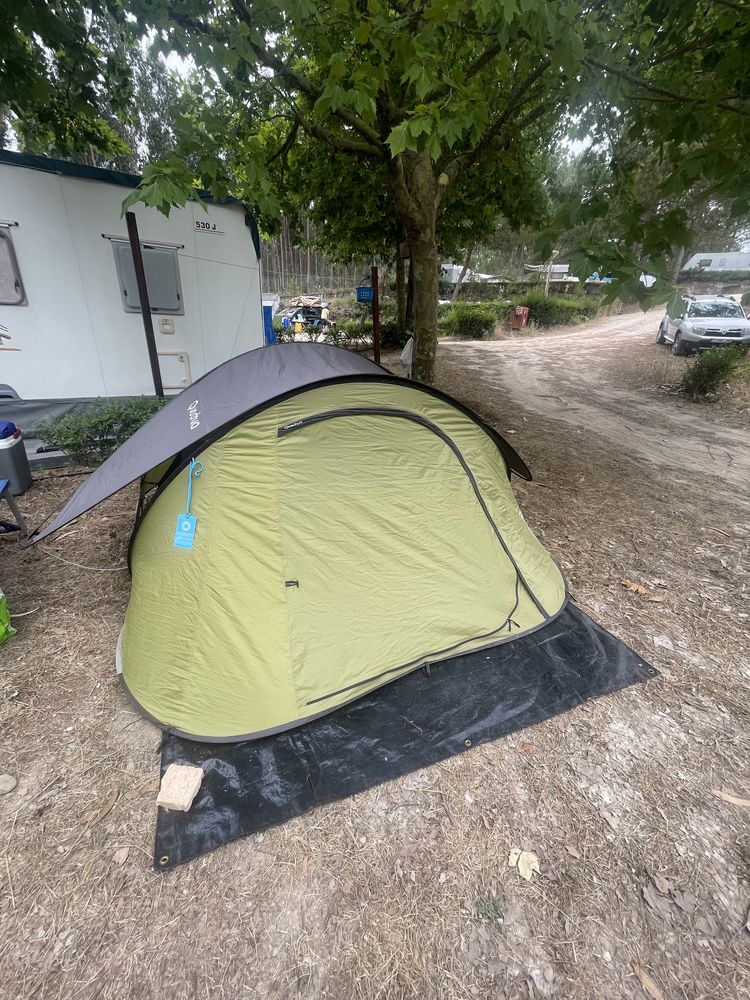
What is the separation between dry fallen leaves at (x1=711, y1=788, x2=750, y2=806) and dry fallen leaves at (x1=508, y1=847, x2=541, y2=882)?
3.03ft

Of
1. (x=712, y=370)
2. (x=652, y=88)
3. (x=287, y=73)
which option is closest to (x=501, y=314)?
(x=712, y=370)

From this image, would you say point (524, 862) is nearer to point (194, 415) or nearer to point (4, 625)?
point (194, 415)

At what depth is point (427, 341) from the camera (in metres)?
6.98

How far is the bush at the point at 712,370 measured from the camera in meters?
8.90

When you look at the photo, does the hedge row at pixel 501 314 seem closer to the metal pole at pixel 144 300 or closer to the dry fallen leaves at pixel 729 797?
the metal pole at pixel 144 300

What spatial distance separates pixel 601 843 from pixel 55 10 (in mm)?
6974

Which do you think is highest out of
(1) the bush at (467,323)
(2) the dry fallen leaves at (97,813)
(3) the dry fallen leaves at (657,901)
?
(1) the bush at (467,323)

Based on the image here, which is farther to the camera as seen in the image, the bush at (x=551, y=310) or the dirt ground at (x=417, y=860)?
the bush at (x=551, y=310)

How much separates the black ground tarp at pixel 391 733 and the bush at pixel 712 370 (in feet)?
28.4

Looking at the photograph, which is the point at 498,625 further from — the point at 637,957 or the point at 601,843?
the point at 637,957

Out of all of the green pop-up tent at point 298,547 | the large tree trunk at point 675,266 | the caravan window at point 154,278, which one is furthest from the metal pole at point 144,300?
the large tree trunk at point 675,266

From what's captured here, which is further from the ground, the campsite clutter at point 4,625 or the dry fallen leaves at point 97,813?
the campsite clutter at point 4,625

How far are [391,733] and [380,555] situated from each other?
89 centimetres

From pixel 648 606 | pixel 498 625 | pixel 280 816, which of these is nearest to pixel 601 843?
pixel 498 625
